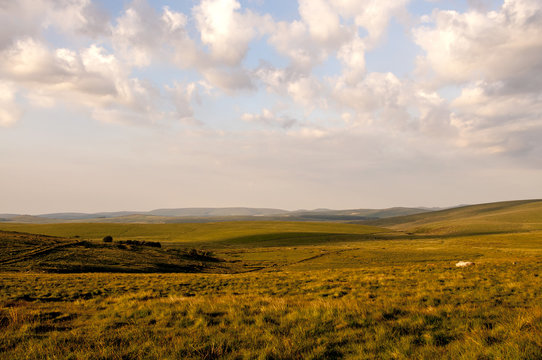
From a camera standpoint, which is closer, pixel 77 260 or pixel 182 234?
pixel 77 260

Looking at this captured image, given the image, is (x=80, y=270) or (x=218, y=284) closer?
(x=218, y=284)

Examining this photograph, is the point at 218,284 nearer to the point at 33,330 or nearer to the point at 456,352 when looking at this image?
the point at 33,330

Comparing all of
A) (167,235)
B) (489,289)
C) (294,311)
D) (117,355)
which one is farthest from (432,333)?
(167,235)

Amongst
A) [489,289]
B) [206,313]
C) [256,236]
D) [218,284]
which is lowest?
[256,236]

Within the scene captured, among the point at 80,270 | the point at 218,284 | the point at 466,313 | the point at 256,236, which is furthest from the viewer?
the point at 256,236

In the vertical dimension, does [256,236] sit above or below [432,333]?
below

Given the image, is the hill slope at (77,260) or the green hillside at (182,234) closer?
the hill slope at (77,260)

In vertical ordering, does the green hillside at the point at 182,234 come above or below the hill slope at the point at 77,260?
below

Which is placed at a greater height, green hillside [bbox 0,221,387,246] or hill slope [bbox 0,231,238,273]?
hill slope [bbox 0,231,238,273]

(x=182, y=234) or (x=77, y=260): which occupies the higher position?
(x=77, y=260)

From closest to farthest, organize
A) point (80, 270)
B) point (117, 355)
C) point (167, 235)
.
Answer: point (117, 355)
point (80, 270)
point (167, 235)

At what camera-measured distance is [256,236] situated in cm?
12494

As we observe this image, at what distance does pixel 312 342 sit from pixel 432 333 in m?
3.08

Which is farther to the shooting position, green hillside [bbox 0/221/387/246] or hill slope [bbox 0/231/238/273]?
green hillside [bbox 0/221/387/246]
